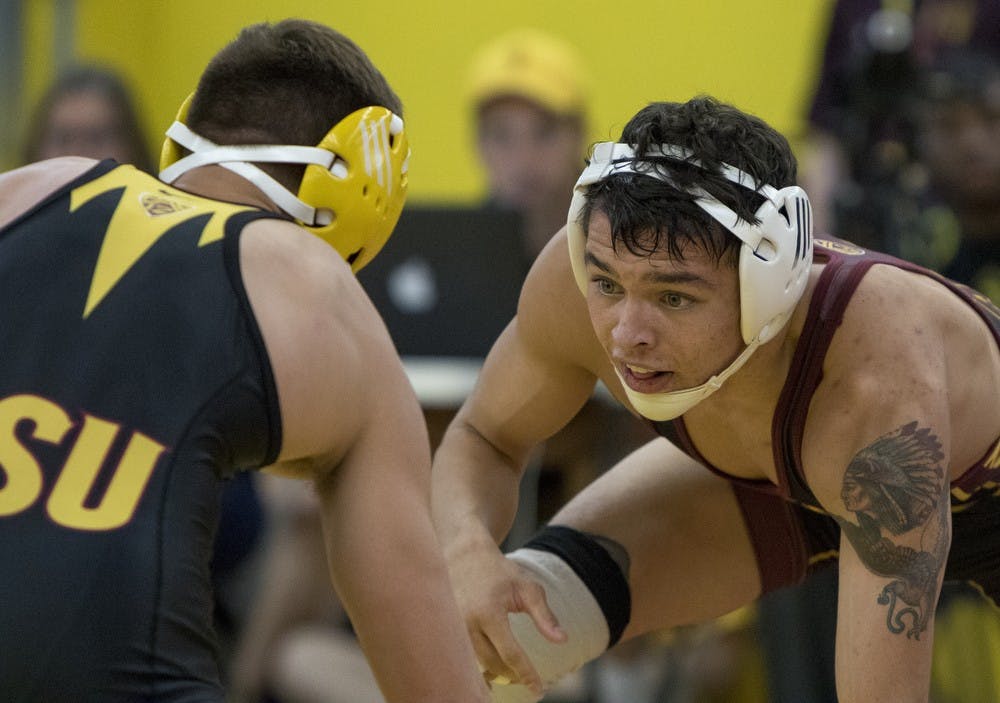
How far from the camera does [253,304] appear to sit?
2482mm

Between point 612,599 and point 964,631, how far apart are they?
287 cm

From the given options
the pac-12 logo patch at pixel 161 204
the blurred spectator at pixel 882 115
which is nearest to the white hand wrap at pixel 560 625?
the pac-12 logo patch at pixel 161 204

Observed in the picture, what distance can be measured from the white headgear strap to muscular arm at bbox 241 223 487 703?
23 centimetres

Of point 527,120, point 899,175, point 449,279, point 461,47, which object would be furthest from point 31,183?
point 461,47

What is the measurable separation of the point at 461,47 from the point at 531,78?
5.84ft

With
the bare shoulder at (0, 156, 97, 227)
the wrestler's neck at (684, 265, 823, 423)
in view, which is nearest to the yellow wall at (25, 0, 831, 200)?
the wrestler's neck at (684, 265, 823, 423)

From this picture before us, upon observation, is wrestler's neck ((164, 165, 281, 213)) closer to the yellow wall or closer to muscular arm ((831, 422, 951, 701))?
muscular arm ((831, 422, 951, 701))

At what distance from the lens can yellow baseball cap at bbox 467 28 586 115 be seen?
6.41 m

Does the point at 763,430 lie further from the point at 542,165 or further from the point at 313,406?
the point at 542,165

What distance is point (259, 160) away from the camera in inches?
111

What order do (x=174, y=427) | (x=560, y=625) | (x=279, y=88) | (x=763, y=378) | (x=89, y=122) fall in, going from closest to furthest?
(x=174, y=427)
(x=279, y=88)
(x=763, y=378)
(x=560, y=625)
(x=89, y=122)

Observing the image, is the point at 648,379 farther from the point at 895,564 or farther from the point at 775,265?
the point at 895,564

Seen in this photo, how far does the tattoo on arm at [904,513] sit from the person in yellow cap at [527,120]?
11.4 ft

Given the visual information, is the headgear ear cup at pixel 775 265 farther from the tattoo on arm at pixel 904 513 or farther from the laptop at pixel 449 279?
the laptop at pixel 449 279
